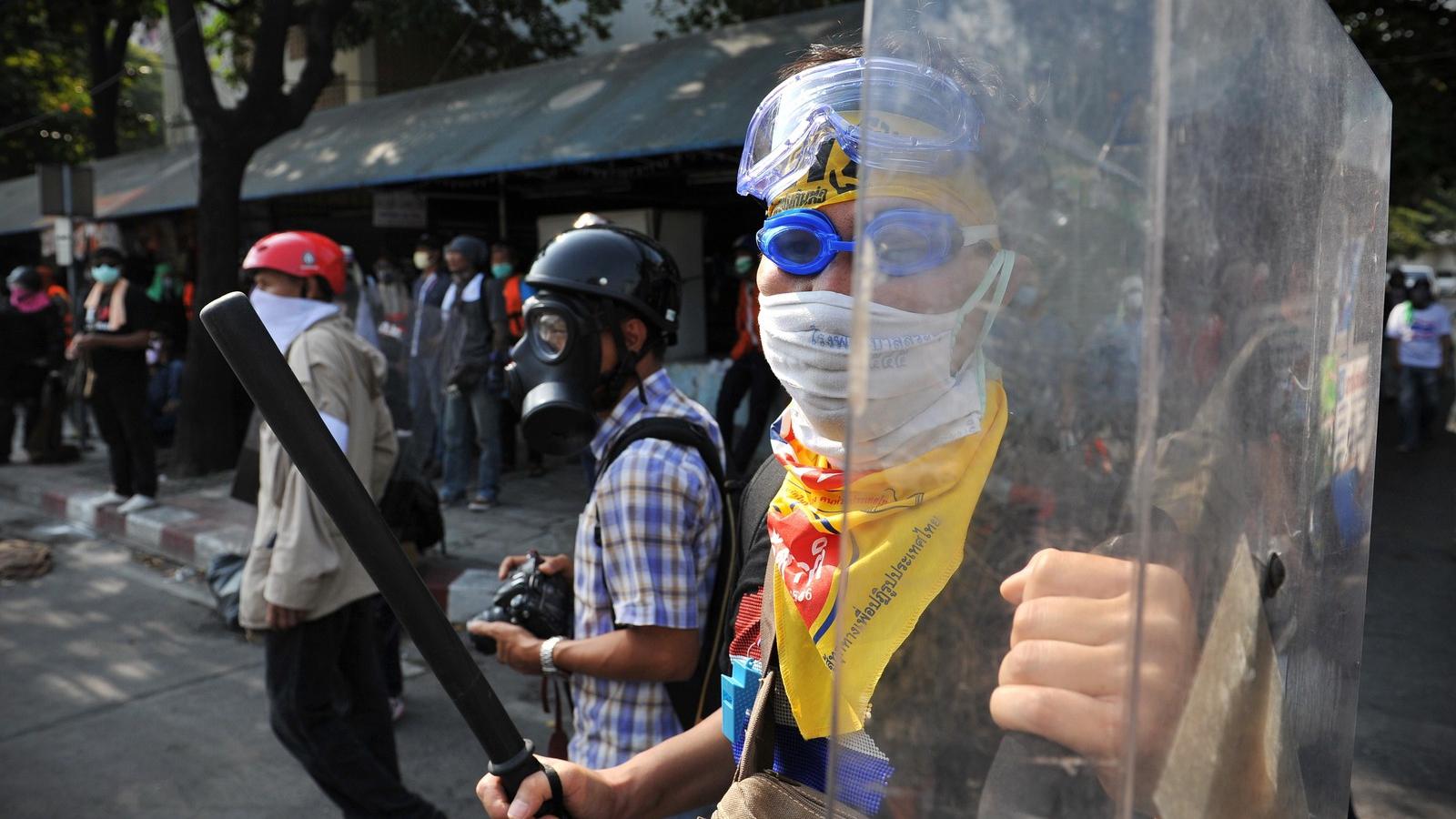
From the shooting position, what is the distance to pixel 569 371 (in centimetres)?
228

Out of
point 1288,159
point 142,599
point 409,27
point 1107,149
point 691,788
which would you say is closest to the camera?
point 1107,149

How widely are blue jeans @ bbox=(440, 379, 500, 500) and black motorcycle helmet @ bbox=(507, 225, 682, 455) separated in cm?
560

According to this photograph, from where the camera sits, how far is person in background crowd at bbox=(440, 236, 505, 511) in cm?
793

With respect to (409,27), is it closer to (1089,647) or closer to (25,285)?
(25,285)

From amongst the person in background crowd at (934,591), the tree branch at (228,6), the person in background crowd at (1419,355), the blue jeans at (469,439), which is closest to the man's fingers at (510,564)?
the person in background crowd at (934,591)

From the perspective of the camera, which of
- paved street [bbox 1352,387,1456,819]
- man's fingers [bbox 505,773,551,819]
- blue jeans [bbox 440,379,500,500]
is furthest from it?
blue jeans [bbox 440,379,500,500]

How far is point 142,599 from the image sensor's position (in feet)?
20.7

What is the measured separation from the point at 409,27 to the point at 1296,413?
14.3m

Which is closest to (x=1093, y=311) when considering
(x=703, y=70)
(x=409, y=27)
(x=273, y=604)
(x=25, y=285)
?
(x=273, y=604)

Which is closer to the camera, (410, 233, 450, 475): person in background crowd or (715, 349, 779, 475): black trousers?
(715, 349, 779, 475): black trousers

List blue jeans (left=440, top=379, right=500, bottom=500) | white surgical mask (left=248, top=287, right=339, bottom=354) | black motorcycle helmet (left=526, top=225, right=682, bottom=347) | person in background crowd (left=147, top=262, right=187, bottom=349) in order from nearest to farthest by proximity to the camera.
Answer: black motorcycle helmet (left=526, top=225, right=682, bottom=347) → white surgical mask (left=248, top=287, right=339, bottom=354) → blue jeans (left=440, top=379, right=500, bottom=500) → person in background crowd (left=147, top=262, right=187, bottom=349)

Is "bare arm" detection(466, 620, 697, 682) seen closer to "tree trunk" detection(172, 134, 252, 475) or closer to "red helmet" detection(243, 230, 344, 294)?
"red helmet" detection(243, 230, 344, 294)

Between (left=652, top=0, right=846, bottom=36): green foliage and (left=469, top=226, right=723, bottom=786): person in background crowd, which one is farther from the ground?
(left=652, top=0, right=846, bottom=36): green foliage

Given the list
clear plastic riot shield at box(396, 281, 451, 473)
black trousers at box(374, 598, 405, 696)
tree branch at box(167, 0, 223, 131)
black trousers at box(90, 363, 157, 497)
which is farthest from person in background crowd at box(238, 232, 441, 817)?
tree branch at box(167, 0, 223, 131)
